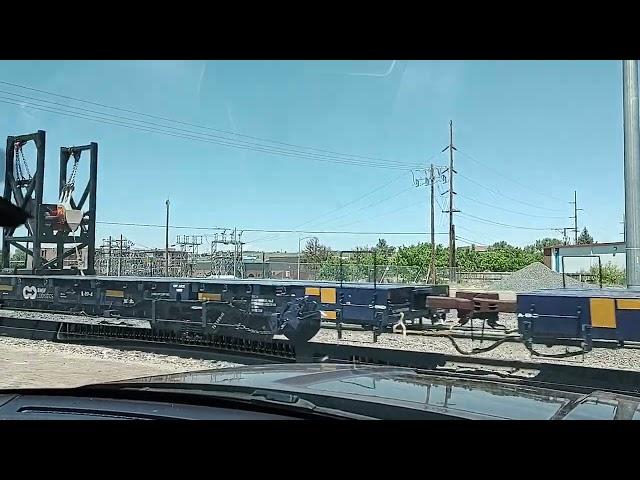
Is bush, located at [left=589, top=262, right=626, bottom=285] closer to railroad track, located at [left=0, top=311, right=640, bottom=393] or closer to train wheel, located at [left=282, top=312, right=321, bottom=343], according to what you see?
train wheel, located at [left=282, top=312, right=321, bottom=343]

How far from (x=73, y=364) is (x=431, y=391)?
8.98 m

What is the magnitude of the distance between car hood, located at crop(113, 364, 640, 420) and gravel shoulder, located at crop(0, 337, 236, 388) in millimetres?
5589

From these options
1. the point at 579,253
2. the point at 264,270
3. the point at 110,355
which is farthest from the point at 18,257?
the point at 579,253

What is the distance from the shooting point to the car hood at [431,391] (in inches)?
114

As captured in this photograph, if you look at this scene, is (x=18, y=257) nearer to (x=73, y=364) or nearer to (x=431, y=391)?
(x=73, y=364)

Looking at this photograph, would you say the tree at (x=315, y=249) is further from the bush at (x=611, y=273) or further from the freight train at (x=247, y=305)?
the freight train at (x=247, y=305)

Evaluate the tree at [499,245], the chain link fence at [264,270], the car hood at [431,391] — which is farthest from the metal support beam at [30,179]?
the tree at [499,245]

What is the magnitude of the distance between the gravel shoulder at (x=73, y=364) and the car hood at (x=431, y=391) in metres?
5.59

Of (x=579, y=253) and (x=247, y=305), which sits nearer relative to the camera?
(x=247, y=305)

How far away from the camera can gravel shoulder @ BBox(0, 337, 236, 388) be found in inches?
369

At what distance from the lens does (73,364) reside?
432 inches

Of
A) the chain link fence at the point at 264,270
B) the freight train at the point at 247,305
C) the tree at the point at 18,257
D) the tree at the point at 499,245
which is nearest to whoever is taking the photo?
the freight train at the point at 247,305
